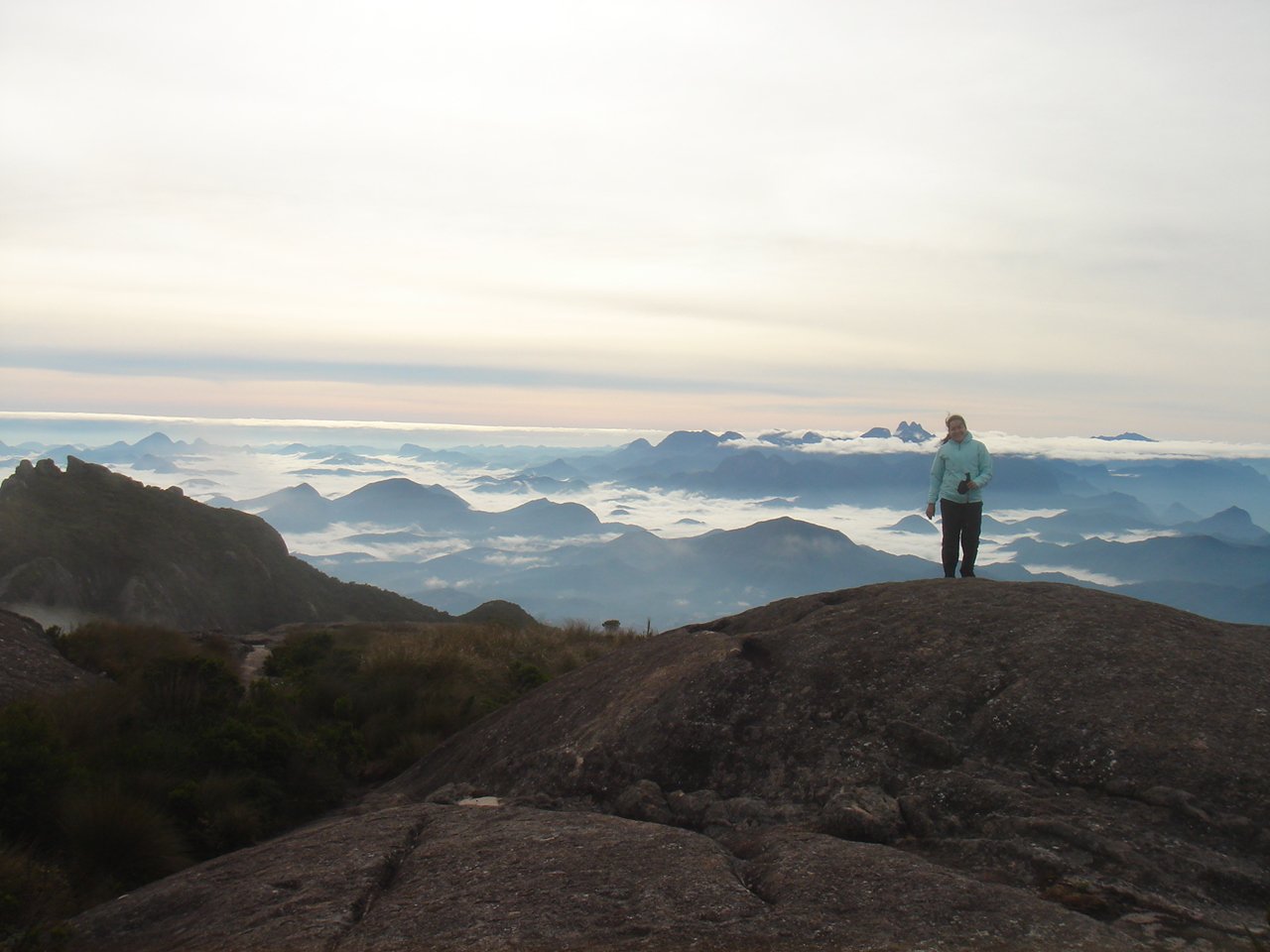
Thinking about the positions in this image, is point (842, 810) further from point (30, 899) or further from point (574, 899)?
point (30, 899)

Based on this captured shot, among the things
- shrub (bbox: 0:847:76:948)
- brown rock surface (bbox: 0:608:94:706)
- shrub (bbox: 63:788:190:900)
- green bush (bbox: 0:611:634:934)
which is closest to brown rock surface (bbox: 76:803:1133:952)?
shrub (bbox: 0:847:76:948)

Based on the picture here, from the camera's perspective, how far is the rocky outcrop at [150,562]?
53562mm

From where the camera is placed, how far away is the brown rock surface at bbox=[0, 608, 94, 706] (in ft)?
33.9

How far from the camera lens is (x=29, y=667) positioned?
1098 centimetres

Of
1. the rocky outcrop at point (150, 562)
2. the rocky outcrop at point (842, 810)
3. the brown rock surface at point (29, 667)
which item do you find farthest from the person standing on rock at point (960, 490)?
the rocky outcrop at point (150, 562)

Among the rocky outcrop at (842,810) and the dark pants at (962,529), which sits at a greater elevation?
the dark pants at (962,529)

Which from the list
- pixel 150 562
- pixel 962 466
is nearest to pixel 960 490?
pixel 962 466

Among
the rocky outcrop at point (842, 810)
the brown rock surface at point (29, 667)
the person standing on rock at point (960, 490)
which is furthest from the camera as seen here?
the person standing on rock at point (960, 490)

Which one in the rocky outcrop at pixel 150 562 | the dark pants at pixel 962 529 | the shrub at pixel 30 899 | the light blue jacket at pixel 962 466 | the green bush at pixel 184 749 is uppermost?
the light blue jacket at pixel 962 466

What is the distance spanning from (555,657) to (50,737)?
954 cm

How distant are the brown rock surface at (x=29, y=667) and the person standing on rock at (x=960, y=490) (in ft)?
42.7

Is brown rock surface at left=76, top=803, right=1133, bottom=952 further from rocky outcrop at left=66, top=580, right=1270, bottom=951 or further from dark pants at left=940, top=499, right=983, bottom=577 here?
dark pants at left=940, top=499, right=983, bottom=577

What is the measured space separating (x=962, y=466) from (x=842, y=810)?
8300 mm

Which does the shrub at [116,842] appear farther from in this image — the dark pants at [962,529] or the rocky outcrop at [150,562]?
the rocky outcrop at [150,562]
